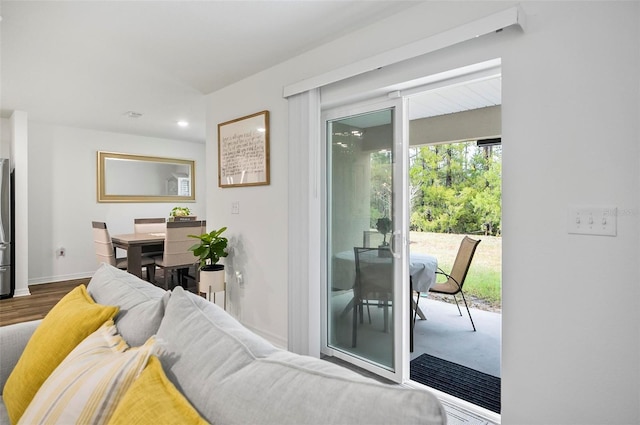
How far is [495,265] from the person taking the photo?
209 inches

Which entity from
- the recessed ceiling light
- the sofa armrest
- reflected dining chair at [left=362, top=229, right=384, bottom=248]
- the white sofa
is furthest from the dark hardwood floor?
reflected dining chair at [left=362, top=229, right=384, bottom=248]

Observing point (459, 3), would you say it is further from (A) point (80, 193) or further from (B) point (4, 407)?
(A) point (80, 193)

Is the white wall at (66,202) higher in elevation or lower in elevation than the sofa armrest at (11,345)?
higher

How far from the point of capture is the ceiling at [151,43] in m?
2.17

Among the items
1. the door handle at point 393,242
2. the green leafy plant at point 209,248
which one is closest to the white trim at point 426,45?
the door handle at point 393,242

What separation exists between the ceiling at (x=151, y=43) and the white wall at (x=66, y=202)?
1288 millimetres

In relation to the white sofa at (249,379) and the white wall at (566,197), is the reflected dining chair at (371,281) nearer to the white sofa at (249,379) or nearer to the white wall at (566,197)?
the white wall at (566,197)

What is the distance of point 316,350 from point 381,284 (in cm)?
74

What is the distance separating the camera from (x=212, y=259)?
327 cm

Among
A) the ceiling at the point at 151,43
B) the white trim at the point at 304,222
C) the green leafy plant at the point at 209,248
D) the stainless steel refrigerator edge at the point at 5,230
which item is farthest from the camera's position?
the stainless steel refrigerator edge at the point at 5,230

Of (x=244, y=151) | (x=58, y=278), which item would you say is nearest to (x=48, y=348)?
(x=244, y=151)

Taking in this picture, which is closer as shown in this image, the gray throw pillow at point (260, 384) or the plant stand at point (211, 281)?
the gray throw pillow at point (260, 384)

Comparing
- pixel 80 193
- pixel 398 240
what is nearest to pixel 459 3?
pixel 398 240

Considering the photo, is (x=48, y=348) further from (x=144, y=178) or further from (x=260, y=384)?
(x=144, y=178)
